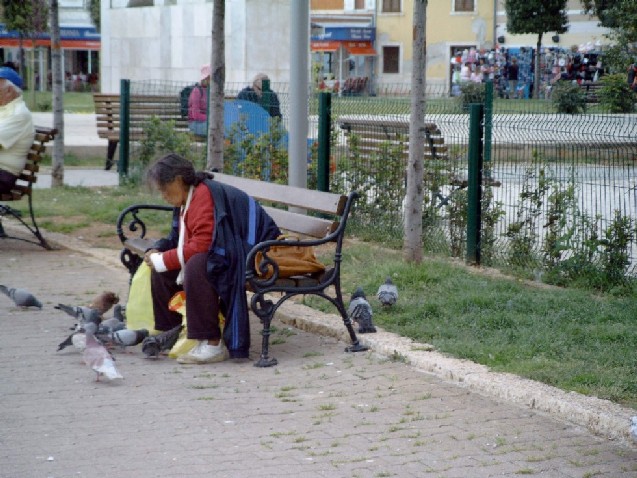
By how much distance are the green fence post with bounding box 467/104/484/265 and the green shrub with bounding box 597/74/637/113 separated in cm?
1576

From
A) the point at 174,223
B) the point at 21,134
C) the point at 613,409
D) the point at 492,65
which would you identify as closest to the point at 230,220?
the point at 174,223

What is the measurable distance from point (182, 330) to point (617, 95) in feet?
66.8

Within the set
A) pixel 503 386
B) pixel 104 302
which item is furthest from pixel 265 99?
pixel 503 386

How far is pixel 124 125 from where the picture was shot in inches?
594

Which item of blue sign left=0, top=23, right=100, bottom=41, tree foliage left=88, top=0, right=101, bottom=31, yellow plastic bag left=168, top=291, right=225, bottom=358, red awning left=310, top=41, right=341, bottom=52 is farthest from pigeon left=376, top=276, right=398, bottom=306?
blue sign left=0, top=23, right=100, bottom=41

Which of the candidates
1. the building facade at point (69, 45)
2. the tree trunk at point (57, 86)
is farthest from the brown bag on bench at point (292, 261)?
the building facade at point (69, 45)

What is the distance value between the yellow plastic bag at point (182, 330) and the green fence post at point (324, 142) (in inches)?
169

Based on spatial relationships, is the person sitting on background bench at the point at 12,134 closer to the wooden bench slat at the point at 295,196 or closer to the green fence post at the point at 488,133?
the wooden bench slat at the point at 295,196

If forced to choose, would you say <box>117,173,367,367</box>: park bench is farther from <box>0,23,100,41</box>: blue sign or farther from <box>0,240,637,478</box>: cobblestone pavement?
<box>0,23,100,41</box>: blue sign

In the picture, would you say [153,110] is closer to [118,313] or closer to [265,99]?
[265,99]

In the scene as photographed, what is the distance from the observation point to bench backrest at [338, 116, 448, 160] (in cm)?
1002

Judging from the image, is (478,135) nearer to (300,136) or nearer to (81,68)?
(300,136)

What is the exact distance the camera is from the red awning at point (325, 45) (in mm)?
55625

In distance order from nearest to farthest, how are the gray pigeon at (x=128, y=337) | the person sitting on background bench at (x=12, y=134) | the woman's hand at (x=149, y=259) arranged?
the gray pigeon at (x=128, y=337) < the woman's hand at (x=149, y=259) < the person sitting on background bench at (x=12, y=134)
